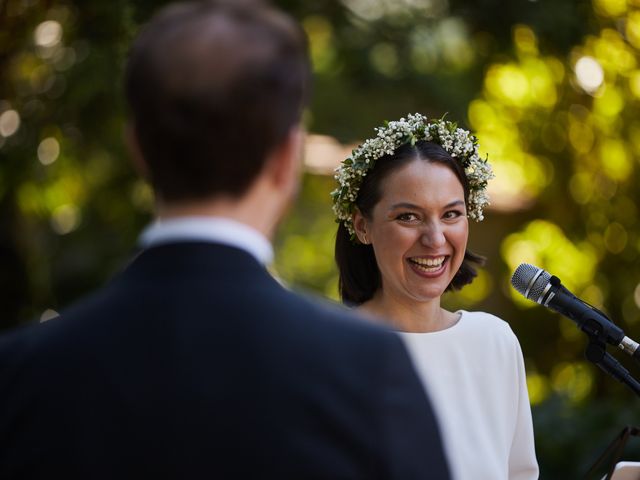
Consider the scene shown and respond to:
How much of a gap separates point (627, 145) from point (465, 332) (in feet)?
19.4

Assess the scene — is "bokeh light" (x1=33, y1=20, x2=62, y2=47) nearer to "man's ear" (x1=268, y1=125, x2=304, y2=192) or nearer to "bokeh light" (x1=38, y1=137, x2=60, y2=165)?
"bokeh light" (x1=38, y1=137, x2=60, y2=165)

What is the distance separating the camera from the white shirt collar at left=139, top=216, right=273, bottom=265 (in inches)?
55.2

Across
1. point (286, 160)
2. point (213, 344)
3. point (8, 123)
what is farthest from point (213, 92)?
point (8, 123)

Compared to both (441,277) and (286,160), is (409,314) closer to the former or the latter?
(441,277)

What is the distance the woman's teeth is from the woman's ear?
29cm

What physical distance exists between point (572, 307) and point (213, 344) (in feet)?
6.02

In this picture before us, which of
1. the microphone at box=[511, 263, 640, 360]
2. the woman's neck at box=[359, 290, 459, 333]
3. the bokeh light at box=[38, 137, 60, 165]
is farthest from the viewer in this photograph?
the bokeh light at box=[38, 137, 60, 165]

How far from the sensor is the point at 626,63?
837 cm

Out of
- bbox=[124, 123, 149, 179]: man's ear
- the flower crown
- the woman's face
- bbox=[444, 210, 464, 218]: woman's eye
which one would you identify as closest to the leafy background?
the flower crown

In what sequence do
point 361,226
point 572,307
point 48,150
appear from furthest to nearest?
A: point 48,150 → point 361,226 → point 572,307

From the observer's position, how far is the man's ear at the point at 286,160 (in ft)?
4.62

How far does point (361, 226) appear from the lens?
149 inches

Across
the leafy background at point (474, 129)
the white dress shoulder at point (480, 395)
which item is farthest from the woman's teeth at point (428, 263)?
the leafy background at point (474, 129)

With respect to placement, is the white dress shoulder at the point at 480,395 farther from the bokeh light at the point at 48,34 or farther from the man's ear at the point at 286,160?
the bokeh light at the point at 48,34
